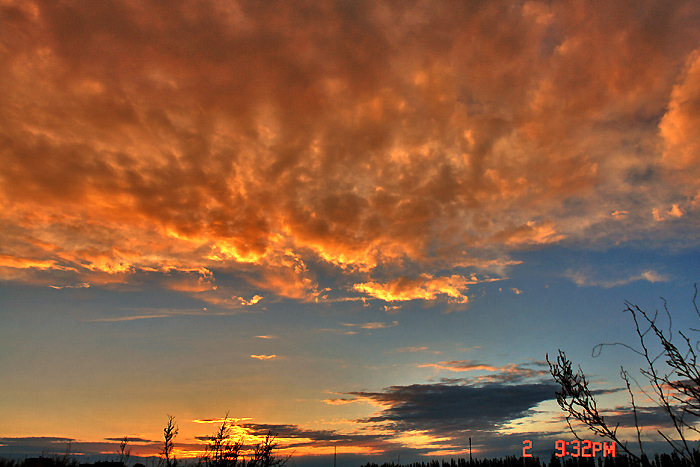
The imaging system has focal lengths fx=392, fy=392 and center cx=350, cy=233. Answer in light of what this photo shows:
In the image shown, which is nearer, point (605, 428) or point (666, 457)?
point (605, 428)

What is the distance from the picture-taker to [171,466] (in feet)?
58.4

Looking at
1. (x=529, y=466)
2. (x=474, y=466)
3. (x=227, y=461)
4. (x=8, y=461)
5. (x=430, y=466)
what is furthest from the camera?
(x=430, y=466)

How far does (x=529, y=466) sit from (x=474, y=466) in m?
6.41

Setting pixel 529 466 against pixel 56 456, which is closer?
pixel 56 456

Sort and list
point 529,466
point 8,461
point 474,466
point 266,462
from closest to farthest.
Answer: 1. point 266,462
2. point 8,461
3. point 529,466
4. point 474,466

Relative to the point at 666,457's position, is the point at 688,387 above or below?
above

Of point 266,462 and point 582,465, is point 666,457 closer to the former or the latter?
point 582,465

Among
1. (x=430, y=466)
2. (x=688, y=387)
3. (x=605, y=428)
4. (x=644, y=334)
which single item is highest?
(x=644, y=334)

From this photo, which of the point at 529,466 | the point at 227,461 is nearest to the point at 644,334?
the point at 227,461

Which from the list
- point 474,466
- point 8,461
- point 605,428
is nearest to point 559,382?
point 605,428

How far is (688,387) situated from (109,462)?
3105 centimetres

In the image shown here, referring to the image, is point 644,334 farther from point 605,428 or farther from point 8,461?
point 8,461

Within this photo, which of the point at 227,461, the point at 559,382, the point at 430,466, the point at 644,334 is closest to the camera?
the point at 644,334

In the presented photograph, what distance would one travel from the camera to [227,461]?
49.8 ft
